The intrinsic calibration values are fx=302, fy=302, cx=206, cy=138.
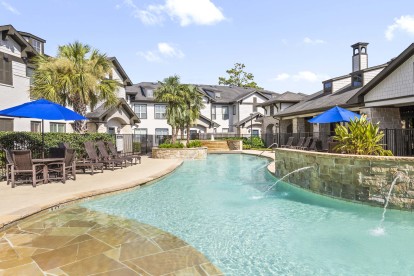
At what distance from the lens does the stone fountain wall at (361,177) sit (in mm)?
7281

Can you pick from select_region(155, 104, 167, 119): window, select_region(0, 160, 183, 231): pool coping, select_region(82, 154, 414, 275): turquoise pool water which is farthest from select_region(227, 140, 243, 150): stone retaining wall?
select_region(82, 154, 414, 275): turquoise pool water

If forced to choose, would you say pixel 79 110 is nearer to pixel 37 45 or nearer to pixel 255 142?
pixel 37 45

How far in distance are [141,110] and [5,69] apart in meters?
22.5

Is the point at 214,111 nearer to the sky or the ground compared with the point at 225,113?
nearer to the sky

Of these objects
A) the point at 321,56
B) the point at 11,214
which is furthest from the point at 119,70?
the point at 11,214

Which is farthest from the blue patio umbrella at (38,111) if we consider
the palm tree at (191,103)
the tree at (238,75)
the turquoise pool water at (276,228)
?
the tree at (238,75)

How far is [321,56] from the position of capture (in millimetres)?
19312

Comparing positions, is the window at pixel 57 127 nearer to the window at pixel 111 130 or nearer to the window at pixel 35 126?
the window at pixel 35 126

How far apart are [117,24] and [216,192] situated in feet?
39.9

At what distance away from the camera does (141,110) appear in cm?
4044

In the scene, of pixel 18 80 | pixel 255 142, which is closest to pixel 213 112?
pixel 255 142

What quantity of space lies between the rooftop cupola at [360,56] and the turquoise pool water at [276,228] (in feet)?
61.8

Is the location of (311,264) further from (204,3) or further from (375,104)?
(204,3)

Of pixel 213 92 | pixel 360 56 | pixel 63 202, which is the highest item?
pixel 213 92
